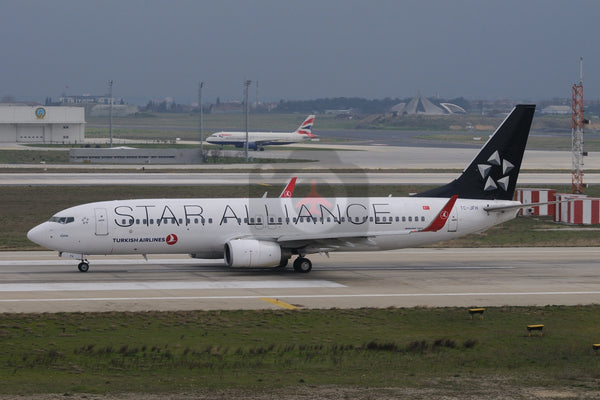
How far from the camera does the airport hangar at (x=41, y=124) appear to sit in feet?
559

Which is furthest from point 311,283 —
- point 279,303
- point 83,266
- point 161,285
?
point 83,266

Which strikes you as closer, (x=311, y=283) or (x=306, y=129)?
(x=311, y=283)

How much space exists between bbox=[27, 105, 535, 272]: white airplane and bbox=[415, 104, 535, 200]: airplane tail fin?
0.05 meters

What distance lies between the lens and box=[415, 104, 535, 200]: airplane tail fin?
4616 centimetres

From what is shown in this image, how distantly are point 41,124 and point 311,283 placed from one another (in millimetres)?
145045

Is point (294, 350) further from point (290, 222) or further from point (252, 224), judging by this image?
point (290, 222)

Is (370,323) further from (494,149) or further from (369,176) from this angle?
(369,176)

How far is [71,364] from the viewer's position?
2534 cm

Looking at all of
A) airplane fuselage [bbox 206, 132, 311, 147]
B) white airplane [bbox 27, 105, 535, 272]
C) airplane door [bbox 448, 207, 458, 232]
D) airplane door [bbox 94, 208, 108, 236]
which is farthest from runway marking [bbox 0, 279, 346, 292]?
airplane fuselage [bbox 206, 132, 311, 147]

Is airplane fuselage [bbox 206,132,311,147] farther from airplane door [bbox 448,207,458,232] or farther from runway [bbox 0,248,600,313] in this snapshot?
airplane door [bbox 448,207,458,232]

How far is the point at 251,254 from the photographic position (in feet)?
135

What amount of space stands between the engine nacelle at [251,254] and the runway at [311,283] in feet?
2.56

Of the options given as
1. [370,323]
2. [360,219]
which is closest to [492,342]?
[370,323]

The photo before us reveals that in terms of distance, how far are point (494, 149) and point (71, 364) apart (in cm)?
2804
